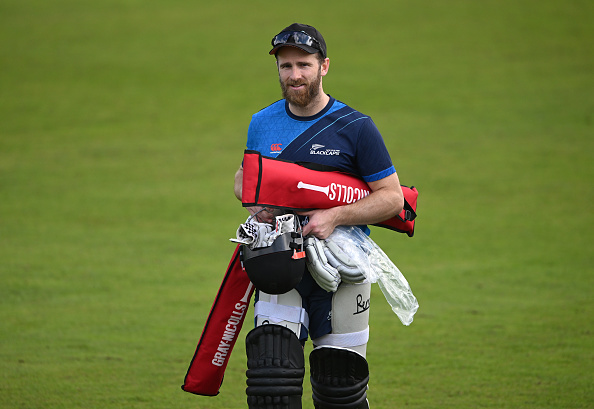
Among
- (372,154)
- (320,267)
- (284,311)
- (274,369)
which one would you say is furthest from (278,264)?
(372,154)

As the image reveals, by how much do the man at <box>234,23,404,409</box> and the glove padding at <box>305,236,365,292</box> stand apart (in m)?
0.06

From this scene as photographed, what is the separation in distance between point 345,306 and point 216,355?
2.41ft

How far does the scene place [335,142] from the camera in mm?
3734

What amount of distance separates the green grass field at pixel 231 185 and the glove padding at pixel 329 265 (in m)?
1.73

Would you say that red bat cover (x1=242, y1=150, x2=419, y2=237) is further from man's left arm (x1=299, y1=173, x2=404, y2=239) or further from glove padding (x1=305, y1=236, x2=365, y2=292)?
glove padding (x1=305, y1=236, x2=365, y2=292)

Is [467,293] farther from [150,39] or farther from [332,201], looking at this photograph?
[150,39]

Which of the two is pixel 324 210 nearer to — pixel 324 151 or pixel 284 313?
pixel 324 151

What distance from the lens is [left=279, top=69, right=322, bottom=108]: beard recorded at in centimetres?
372

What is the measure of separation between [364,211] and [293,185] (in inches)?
13.7

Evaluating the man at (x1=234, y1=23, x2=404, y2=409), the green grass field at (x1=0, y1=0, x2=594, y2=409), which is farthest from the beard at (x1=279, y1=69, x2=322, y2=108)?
the green grass field at (x1=0, y1=0, x2=594, y2=409)

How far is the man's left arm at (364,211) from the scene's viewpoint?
12.0ft

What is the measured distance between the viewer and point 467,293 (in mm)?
7824

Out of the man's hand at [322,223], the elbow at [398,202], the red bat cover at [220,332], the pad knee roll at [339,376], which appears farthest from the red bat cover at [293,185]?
the pad knee roll at [339,376]

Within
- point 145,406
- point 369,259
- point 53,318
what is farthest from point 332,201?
point 53,318
